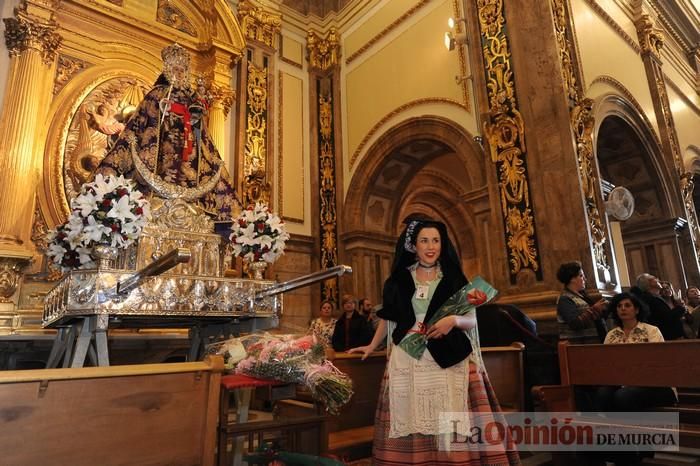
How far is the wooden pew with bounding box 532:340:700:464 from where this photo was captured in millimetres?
2588

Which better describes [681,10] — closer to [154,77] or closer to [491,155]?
[491,155]

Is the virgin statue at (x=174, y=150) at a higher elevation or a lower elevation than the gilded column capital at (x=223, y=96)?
lower

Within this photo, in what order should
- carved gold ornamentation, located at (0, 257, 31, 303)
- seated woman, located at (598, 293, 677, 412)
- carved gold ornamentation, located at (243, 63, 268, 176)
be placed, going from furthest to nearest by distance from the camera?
carved gold ornamentation, located at (243, 63, 268, 176)
carved gold ornamentation, located at (0, 257, 31, 303)
seated woman, located at (598, 293, 677, 412)

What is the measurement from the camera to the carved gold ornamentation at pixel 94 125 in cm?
556

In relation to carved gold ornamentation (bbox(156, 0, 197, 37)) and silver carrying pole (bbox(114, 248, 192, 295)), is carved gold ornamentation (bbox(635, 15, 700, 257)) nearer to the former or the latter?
carved gold ornamentation (bbox(156, 0, 197, 37))

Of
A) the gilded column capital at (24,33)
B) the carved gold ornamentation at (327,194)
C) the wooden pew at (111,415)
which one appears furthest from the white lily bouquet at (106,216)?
the carved gold ornamentation at (327,194)

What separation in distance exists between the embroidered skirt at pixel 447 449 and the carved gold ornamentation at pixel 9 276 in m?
4.74

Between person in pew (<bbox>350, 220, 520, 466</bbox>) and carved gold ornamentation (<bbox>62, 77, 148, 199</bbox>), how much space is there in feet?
15.6

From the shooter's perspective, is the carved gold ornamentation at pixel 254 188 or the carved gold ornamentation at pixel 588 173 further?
the carved gold ornamentation at pixel 254 188

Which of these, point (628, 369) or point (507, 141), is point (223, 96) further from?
Result: point (628, 369)

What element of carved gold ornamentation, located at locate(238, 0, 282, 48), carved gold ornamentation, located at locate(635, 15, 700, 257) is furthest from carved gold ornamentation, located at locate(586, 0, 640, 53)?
carved gold ornamentation, located at locate(238, 0, 282, 48)

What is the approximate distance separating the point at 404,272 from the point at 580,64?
17.7 feet

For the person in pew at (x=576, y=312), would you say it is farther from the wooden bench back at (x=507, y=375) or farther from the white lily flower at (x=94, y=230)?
the white lily flower at (x=94, y=230)

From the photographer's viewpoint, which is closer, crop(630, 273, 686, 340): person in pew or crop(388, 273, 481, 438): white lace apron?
crop(388, 273, 481, 438): white lace apron
